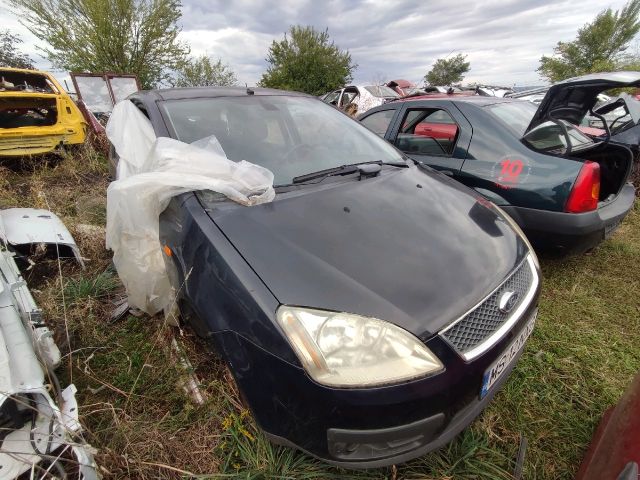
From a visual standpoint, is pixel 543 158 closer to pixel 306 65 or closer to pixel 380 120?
pixel 380 120

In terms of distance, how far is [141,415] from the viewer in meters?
1.46

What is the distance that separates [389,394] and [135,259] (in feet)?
4.68

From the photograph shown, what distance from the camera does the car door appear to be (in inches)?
106

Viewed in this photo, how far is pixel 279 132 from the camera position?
2.04 m

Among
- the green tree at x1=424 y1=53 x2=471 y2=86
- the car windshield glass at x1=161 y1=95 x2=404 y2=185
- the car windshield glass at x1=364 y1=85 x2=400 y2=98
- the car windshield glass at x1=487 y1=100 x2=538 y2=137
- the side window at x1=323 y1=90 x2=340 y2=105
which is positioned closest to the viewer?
the car windshield glass at x1=161 y1=95 x2=404 y2=185

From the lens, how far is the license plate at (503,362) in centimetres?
117

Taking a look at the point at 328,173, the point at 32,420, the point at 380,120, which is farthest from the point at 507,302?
the point at 380,120

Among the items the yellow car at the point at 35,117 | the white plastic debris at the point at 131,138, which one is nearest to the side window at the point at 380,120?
the white plastic debris at the point at 131,138

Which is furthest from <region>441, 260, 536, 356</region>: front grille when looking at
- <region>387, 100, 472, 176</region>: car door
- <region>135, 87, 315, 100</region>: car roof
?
<region>135, 87, 315, 100</region>: car roof

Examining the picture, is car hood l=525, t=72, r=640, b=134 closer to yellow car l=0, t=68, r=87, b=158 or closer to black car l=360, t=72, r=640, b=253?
black car l=360, t=72, r=640, b=253

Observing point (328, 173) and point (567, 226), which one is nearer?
point (328, 173)

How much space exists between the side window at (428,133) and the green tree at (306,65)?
17880mm

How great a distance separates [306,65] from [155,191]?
20884mm

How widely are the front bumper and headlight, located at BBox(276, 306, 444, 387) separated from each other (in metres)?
0.03
